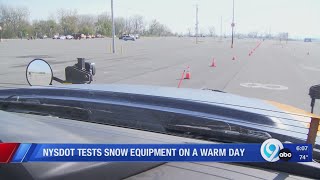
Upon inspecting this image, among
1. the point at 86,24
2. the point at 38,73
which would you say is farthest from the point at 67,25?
the point at 38,73

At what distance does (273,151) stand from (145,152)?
1.78 ft

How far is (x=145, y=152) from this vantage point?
1.35 m

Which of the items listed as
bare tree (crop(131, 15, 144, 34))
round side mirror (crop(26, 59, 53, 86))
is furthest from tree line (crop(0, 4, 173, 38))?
round side mirror (crop(26, 59, 53, 86))

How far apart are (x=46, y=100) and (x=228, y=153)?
164 centimetres

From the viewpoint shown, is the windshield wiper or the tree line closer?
the windshield wiper

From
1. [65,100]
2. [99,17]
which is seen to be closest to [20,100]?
[65,100]

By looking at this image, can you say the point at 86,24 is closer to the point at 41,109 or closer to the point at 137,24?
the point at 137,24

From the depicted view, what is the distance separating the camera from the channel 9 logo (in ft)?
4.79

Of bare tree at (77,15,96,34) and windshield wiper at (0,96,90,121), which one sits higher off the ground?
bare tree at (77,15,96,34)

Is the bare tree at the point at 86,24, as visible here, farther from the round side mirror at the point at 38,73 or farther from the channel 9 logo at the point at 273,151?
the channel 9 logo at the point at 273,151

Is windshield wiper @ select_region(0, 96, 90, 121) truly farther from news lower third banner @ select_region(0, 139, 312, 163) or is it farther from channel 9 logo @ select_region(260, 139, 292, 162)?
channel 9 logo @ select_region(260, 139, 292, 162)

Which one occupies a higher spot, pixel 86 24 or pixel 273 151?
pixel 86 24

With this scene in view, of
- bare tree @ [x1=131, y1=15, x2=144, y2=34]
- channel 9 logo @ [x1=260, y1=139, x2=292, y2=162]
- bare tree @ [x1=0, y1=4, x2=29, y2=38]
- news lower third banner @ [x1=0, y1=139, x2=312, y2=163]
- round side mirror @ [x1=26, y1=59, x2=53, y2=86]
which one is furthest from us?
bare tree @ [x1=131, y1=15, x2=144, y2=34]

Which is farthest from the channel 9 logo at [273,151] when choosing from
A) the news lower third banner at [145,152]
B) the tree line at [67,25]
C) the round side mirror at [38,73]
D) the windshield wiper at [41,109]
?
the tree line at [67,25]
